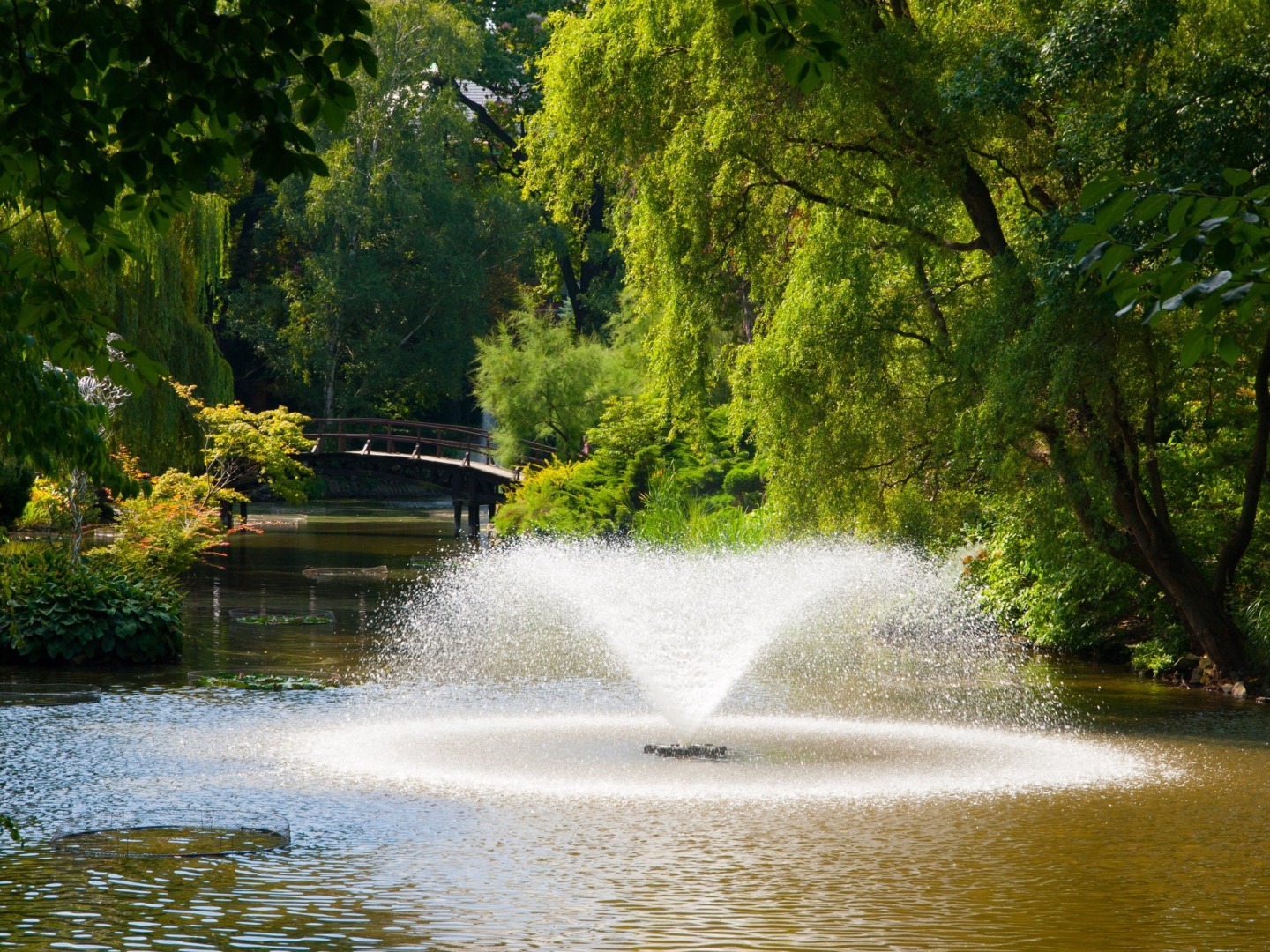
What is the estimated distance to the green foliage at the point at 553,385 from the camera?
3706 centimetres

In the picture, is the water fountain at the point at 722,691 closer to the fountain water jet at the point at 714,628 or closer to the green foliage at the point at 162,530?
the fountain water jet at the point at 714,628

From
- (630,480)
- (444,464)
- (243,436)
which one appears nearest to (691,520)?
(630,480)

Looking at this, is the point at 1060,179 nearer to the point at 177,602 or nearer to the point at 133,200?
the point at 177,602

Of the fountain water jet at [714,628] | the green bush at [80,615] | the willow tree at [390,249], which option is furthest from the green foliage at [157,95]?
the willow tree at [390,249]

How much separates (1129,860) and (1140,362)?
659 cm

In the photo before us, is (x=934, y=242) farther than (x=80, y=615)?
No

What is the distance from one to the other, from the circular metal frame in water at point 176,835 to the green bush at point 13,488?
17542 millimetres

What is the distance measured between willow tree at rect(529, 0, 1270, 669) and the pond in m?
2.09

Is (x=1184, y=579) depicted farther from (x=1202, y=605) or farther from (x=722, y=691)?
(x=722, y=691)

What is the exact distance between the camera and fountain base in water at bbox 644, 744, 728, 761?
37.0 ft

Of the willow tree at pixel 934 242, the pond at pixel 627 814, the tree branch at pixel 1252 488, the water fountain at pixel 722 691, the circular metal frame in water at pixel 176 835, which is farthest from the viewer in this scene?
the tree branch at pixel 1252 488

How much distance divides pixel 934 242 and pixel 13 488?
1712 centimetres

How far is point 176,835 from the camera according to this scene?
28.0ft

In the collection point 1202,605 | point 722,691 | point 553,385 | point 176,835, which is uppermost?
point 553,385
